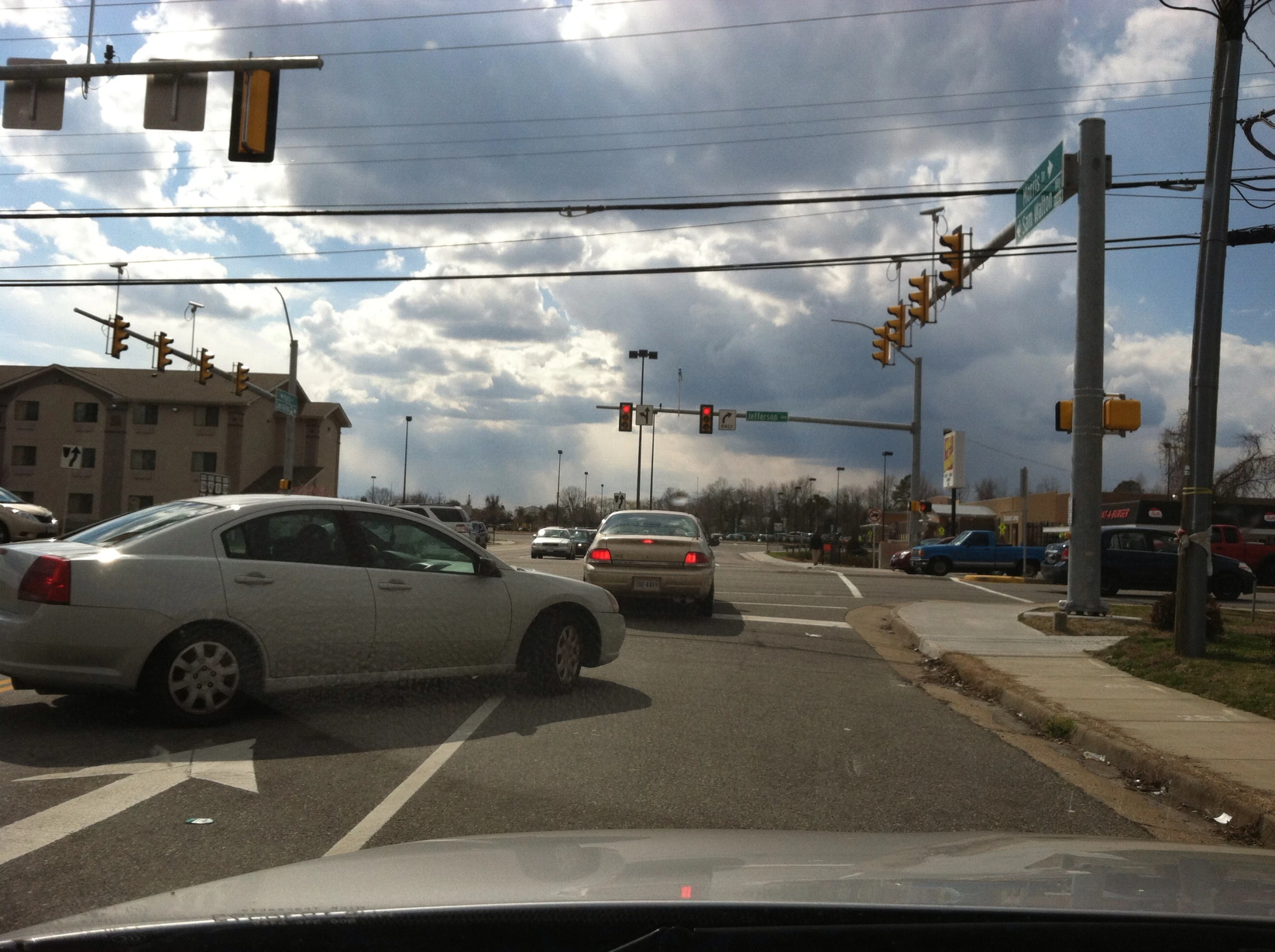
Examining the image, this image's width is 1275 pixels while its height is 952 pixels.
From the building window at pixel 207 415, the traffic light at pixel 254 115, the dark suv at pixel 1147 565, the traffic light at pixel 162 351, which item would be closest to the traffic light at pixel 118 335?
the traffic light at pixel 162 351

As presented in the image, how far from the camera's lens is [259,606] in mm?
6645

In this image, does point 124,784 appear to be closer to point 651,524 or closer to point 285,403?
point 651,524

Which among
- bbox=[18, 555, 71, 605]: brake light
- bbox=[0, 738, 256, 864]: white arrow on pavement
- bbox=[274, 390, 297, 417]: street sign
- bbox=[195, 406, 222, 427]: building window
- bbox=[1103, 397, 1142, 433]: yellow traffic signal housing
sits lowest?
bbox=[0, 738, 256, 864]: white arrow on pavement

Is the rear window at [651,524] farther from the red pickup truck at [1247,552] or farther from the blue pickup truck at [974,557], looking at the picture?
the red pickup truck at [1247,552]

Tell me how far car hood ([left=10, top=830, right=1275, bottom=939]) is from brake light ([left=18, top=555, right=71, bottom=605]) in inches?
156

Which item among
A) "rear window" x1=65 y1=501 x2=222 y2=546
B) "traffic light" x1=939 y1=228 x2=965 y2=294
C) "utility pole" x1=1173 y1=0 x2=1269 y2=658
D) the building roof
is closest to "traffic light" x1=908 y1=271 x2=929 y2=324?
"traffic light" x1=939 y1=228 x2=965 y2=294

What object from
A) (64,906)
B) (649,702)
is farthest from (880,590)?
(64,906)

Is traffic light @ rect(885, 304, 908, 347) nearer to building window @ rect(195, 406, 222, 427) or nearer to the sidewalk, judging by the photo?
the sidewalk

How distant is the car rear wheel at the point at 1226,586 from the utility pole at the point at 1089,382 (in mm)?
10971

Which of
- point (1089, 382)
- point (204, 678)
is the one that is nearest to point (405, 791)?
point (204, 678)

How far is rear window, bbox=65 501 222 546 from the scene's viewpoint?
6.67 m

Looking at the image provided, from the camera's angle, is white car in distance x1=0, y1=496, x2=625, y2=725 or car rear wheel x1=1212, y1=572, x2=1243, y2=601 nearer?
white car in distance x1=0, y1=496, x2=625, y2=725

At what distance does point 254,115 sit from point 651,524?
759 centimetres

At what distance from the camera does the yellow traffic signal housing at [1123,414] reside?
14234 millimetres
